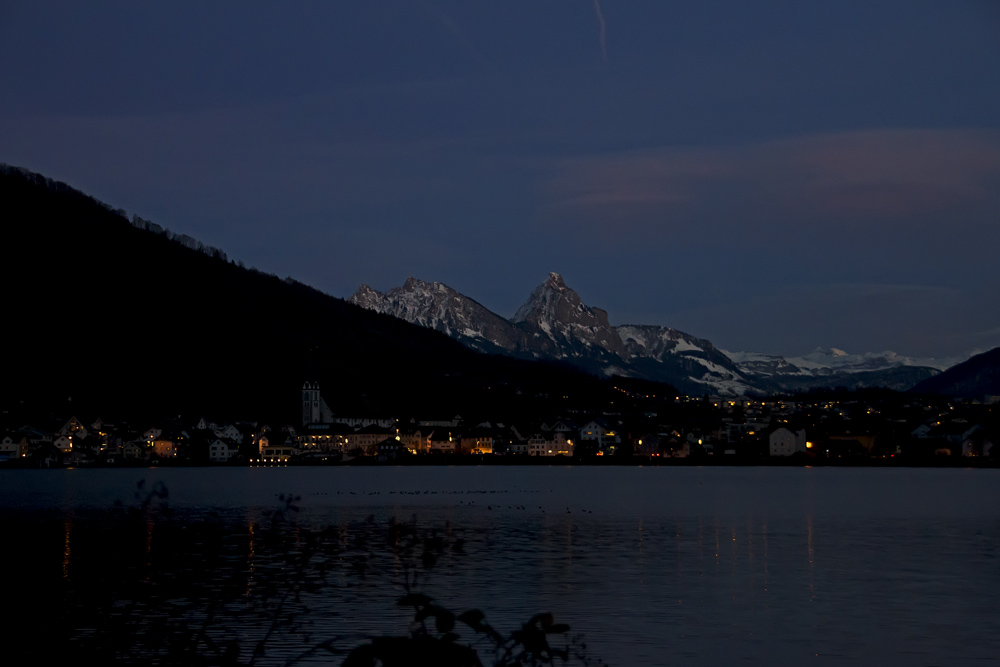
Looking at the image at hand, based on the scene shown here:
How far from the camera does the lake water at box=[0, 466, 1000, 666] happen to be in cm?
2394

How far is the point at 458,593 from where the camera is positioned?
102 feet

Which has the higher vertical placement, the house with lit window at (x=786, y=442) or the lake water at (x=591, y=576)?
the house with lit window at (x=786, y=442)

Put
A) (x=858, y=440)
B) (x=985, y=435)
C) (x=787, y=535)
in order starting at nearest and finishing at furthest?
(x=787, y=535), (x=985, y=435), (x=858, y=440)

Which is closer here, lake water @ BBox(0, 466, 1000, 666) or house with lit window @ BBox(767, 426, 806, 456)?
lake water @ BBox(0, 466, 1000, 666)

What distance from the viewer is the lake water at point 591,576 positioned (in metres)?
23.9

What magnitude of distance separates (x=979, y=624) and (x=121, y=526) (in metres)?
39.7

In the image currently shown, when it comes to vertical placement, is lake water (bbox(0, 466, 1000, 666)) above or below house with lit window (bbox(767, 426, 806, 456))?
below

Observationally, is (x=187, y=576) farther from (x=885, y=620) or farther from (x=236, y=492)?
(x=236, y=492)

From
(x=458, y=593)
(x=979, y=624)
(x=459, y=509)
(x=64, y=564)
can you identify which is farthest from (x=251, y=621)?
(x=459, y=509)

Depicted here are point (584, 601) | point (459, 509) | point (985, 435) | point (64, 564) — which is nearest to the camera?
point (584, 601)

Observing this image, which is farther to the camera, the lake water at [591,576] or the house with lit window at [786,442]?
the house with lit window at [786,442]

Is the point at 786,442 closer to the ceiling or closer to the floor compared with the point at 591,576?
closer to the ceiling

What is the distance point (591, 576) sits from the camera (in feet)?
115

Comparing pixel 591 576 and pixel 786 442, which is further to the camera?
pixel 786 442
